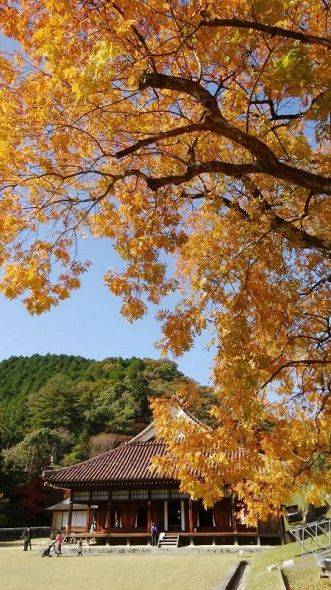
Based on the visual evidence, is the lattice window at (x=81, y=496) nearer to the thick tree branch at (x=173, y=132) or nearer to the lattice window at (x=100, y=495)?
the lattice window at (x=100, y=495)

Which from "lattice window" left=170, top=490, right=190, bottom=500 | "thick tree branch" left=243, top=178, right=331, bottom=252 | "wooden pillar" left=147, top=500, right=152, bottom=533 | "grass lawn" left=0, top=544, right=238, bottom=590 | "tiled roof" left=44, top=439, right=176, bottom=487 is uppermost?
"thick tree branch" left=243, top=178, right=331, bottom=252

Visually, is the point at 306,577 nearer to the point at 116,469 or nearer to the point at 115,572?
the point at 115,572

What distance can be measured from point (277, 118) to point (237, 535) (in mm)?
22147

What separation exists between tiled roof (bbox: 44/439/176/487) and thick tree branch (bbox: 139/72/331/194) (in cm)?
2069

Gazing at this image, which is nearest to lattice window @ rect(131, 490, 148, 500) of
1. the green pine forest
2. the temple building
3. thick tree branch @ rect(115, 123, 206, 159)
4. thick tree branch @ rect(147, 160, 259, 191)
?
the temple building

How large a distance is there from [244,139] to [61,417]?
6509 centimetres

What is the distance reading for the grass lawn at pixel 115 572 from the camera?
12604 mm

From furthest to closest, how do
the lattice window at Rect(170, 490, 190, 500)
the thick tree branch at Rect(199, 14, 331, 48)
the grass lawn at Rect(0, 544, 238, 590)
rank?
the lattice window at Rect(170, 490, 190, 500) → the grass lawn at Rect(0, 544, 238, 590) → the thick tree branch at Rect(199, 14, 331, 48)

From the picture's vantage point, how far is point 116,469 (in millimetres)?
24828

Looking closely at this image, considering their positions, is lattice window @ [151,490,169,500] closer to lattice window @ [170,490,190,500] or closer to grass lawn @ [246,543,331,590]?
lattice window @ [170,490,190,500]

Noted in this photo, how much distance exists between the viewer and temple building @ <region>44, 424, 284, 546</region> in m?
23.0

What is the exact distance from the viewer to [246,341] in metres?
6.08

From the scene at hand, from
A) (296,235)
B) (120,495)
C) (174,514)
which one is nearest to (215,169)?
(296,235)

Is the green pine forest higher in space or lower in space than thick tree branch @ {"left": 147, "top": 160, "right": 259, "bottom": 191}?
higher
